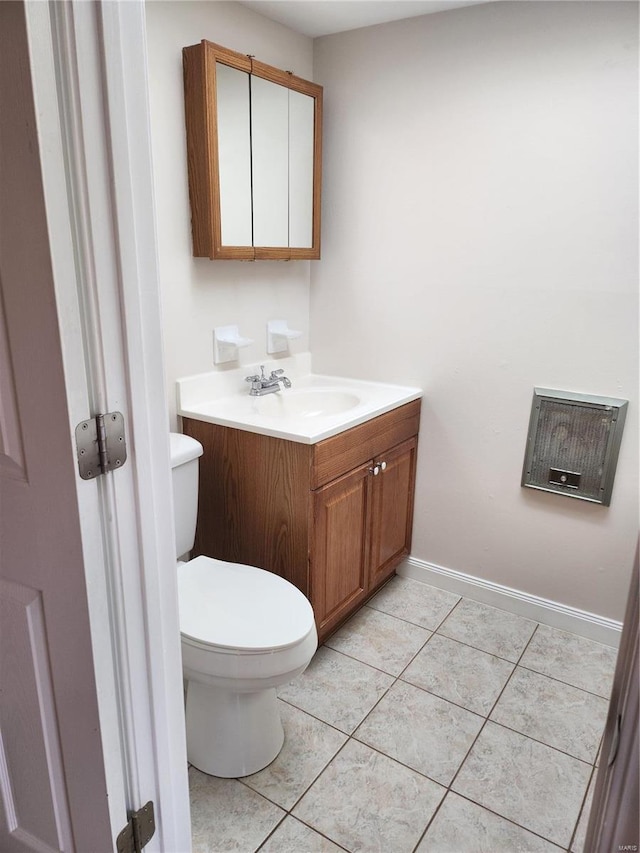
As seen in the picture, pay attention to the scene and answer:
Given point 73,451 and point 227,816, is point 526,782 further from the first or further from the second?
point 73,451

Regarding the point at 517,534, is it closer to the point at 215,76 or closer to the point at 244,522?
the point at 244,522

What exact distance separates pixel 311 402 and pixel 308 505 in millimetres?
663

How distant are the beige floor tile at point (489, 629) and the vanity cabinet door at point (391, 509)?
328 mm

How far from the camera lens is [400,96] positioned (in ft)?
7.28

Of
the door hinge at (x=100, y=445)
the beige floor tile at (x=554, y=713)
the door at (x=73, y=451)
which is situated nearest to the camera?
the door at (x=73, y=451)

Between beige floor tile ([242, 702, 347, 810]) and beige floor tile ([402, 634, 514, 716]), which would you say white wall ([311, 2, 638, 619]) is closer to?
beige floor tile ([402, 634, 514, 716])

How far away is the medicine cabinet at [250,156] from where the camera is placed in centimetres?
187

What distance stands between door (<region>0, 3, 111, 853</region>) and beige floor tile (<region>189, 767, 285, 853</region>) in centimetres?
42

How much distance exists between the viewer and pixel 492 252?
7.13 ft

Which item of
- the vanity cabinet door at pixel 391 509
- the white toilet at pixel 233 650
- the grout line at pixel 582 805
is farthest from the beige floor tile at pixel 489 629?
the white toilet at pixel 233 650

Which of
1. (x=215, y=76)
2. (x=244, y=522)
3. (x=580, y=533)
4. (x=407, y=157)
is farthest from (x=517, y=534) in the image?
(x=215, y=76)

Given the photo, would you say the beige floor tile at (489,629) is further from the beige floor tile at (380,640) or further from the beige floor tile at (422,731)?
the beige floor tile at (422,731)

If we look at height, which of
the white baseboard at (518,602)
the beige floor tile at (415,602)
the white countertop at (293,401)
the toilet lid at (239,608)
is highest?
the white countertop at (293,401)

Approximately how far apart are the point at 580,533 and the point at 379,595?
0.85m
